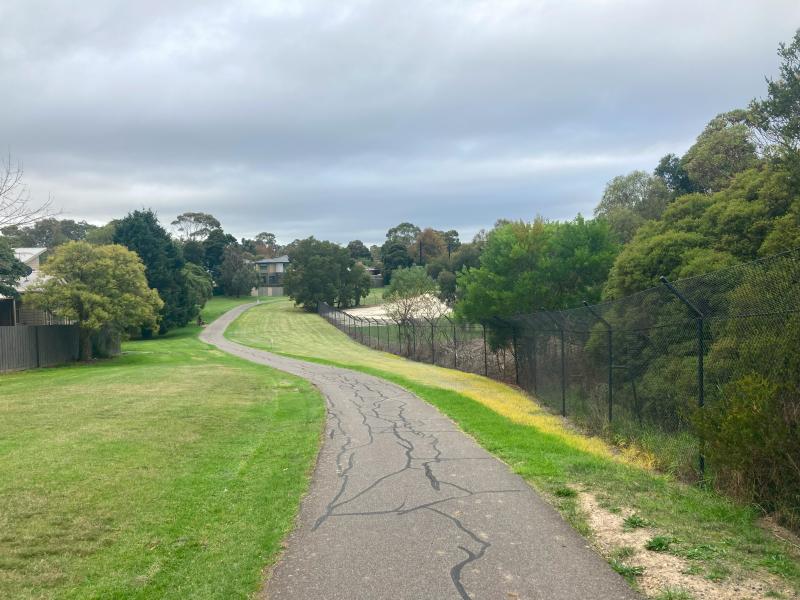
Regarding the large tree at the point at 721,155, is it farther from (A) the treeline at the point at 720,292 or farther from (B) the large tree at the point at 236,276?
(B) the large tree at the point at 236,276

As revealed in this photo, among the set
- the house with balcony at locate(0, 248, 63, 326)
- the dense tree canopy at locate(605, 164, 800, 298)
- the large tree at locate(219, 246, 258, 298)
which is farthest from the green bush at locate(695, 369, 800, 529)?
the large tree at locate(219, 246, 258, 298)

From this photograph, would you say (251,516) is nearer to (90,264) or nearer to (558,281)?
(558,281)

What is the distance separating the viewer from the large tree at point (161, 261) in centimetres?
5844

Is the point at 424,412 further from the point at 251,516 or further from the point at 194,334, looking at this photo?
the point at 194,334

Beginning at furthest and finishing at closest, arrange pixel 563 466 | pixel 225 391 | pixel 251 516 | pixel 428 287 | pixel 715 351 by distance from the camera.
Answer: pixel 428 287
pixel 225 391
pixel 563 466
pixel 715 351
pixel 251 516

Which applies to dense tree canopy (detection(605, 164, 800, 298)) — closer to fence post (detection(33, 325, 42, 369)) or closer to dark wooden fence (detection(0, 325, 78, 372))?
dark wooden fence (detection(0, 325, 78, 372))

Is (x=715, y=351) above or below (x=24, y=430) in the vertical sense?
above

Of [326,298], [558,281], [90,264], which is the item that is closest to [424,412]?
[558,281]

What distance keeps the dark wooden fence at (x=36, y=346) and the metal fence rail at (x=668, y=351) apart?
20563mm

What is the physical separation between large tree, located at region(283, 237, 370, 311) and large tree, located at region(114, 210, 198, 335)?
78.4 ft

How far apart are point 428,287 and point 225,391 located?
38845 mm

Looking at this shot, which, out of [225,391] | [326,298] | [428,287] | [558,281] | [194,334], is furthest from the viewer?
[326,298]

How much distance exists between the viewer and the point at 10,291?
85.6 feet

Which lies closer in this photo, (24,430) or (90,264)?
(24,430)
